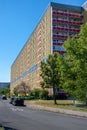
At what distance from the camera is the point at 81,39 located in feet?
128

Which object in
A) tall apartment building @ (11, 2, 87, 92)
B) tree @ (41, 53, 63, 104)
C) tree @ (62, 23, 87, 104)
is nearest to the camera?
tree @ (62, 23, 87, 104)

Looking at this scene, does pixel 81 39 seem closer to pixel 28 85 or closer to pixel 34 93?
pixel 34 93

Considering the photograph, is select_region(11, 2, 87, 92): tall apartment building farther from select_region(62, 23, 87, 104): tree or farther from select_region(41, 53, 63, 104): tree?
select_region(62, 23, 87, 104): tree

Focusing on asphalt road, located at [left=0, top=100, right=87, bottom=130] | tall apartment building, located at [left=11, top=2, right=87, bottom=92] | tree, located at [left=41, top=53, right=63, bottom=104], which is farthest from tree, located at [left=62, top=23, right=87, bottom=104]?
tall apartment building, located at [left=11, top=2, right=87, bottom=92]

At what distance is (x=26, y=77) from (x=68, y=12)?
50.1 meters

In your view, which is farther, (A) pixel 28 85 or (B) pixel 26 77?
(B) pixel 26 77

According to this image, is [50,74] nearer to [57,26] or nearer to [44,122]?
[44,122]

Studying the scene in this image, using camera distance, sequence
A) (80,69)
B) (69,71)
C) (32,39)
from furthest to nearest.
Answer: (32,39) < (69,71) < (80,69)

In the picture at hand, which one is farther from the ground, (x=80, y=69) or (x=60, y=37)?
(x=60, y=37)

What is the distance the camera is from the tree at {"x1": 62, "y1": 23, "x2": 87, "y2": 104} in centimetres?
3759

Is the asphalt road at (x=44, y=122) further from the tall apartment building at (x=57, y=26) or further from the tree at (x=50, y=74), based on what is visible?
the tall apartment building at (x=57, y=26)

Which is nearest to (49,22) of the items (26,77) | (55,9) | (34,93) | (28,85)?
(55,9)

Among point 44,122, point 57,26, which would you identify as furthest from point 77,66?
point 57,26

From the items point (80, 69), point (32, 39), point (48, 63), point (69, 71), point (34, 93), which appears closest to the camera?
point (80, 69)
